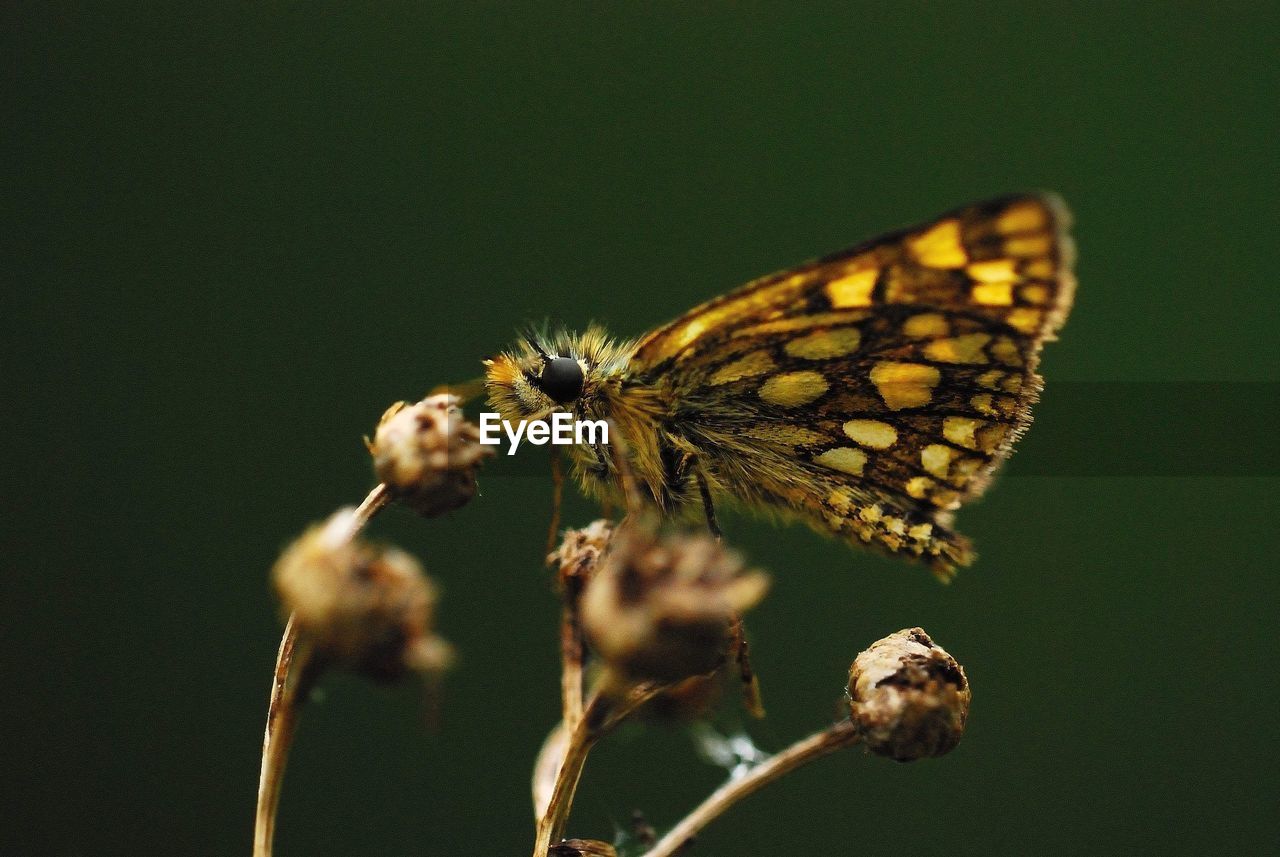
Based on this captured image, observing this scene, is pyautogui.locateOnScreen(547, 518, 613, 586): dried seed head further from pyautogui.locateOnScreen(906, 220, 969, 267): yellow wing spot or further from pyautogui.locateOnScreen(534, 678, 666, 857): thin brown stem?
pyautogui.locateOnScreen(906, 220, 969, 267): yellow wing spot

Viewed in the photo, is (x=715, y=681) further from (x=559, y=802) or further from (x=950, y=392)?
(x=950, y=392)

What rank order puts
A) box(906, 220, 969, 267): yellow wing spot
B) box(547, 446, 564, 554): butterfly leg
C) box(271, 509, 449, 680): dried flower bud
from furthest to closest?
box(906, 220, 969, 267): yellow wing spot, box(547, 446, 564, 554): butterfly leg, box(271, 509, 449, 680): dried flower bud

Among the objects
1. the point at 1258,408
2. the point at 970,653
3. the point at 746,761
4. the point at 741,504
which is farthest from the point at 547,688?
the point at 1258,408

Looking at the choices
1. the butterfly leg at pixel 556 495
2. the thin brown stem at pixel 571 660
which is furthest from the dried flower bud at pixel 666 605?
the butterfly leg at pixel 556 495

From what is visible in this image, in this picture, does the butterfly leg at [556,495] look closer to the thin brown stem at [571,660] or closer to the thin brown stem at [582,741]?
the thin brown stem at [571,660]

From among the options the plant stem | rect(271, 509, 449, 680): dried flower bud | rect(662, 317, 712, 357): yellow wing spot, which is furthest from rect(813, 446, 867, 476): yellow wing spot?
rect(271, 509, 449, 680): dried flower bud

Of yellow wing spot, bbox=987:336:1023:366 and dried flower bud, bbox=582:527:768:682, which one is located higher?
yellow wing spot, bbox=987:336:1023:366
